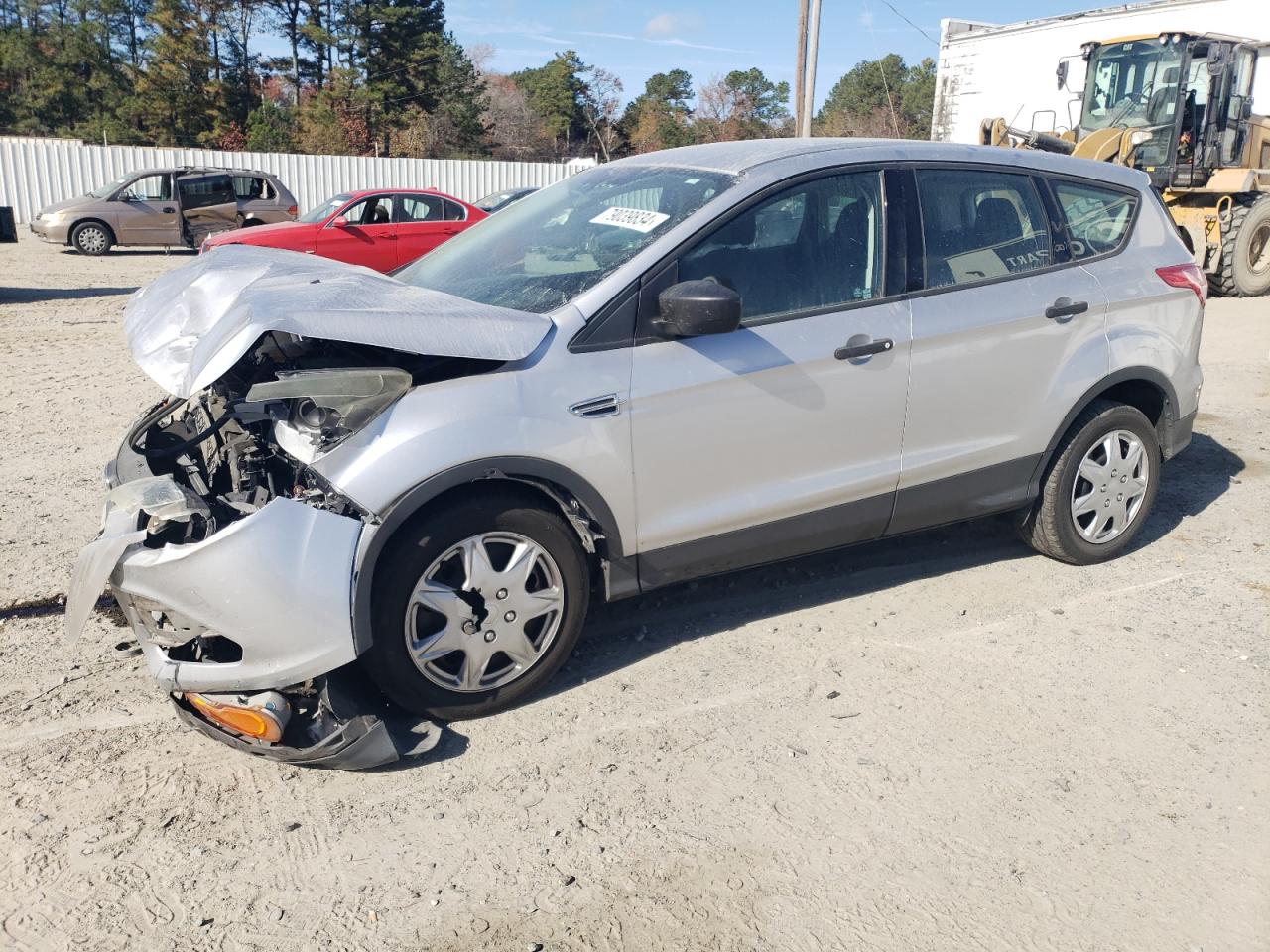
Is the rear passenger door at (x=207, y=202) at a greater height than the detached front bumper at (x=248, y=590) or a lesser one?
greater

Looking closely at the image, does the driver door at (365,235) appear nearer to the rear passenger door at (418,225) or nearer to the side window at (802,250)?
the rear passenger door at (418,225)

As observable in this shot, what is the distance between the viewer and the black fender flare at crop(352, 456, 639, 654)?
324 centimetres

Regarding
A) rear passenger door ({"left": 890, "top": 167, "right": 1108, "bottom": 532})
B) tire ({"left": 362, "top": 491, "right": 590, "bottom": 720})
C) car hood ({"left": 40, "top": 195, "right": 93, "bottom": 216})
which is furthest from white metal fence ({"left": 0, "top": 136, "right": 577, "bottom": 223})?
tire ({"left": 362, "top": 491, "right": 590, "bottom": 720})

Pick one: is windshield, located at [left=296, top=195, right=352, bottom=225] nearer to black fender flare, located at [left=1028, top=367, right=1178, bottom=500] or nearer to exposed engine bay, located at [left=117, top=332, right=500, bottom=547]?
exposed engine bay, located at [left=117, top=332, right=500, bottom=547]

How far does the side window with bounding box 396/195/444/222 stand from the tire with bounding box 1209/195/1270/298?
11.2 meters

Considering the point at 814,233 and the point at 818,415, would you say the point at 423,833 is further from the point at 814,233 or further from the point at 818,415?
the point at 814,233

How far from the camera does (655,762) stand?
3434 millimetres

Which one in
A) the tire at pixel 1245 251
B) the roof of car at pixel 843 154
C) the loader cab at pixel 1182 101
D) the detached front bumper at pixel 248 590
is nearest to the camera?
the detached front bumper at pixel 248 590

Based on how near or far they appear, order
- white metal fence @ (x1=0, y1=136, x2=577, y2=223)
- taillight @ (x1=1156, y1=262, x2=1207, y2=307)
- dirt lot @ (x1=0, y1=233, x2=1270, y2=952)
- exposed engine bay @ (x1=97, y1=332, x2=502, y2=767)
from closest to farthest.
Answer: dirt lot @ (x1=0, y1=233, x2=1270, y2=952)
exposed engine bay @ (x1=97, y1=332, x2=502, y2=767)
taillight @ (x1=1156, y1=262, x2=1207, y2=307)
white metal fence @ (x1=0, y1=136, x2=577, y2=223)

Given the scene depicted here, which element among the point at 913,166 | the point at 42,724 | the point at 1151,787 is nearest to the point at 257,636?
the point at 42,724

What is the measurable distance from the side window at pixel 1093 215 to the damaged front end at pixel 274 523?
2.58 m

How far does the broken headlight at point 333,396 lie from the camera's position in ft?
10.8

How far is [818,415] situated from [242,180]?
19.1 meters

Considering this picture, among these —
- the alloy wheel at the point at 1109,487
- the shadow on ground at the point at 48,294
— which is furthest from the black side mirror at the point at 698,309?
the shadow on ground at the point at 48,294
